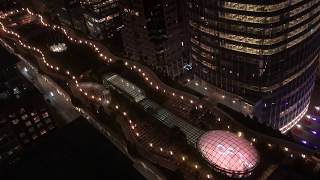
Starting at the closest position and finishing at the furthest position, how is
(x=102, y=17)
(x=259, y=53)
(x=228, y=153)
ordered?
(x=228, y=153) → (x=259, y=53) → (x=102, y=17)

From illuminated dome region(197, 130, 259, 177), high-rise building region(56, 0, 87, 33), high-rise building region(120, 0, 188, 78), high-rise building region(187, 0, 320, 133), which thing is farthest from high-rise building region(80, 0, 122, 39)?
illuminated dome region(197, 130, 259, 177)

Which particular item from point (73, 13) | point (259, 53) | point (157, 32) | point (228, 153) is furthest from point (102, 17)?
point (228, 153)

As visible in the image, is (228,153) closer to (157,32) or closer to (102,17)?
(157,32)

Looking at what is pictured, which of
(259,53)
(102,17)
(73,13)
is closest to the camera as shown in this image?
(259,53)

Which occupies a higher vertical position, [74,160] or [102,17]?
[102,17]

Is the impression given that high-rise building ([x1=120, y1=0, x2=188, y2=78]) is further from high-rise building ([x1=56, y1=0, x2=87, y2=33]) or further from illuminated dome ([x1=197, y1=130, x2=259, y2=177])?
illuminated dome ([x1=197, y1=130, x2=259, y2=177])

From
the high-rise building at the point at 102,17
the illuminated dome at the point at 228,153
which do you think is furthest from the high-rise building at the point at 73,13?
the illuminated dome at the point at 228,153
